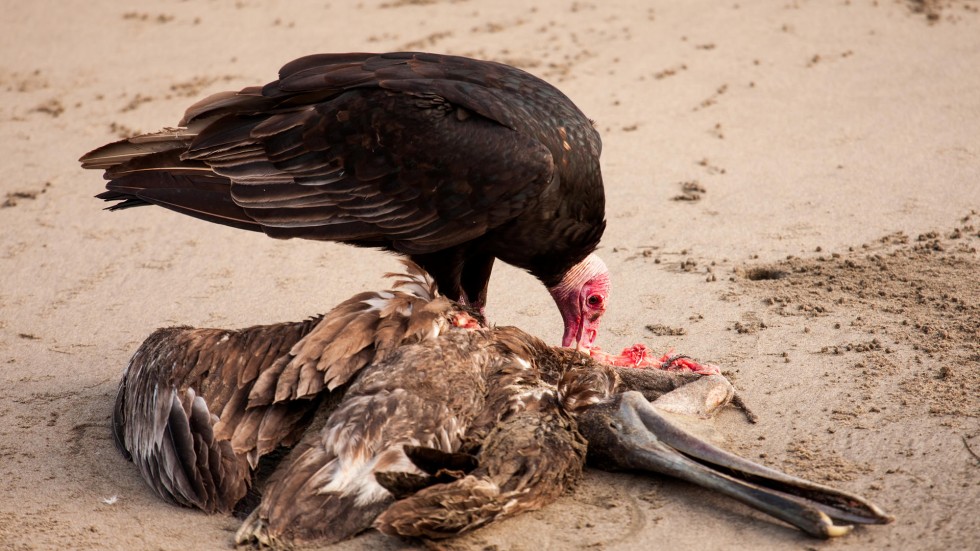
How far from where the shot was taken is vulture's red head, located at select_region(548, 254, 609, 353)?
173 inches

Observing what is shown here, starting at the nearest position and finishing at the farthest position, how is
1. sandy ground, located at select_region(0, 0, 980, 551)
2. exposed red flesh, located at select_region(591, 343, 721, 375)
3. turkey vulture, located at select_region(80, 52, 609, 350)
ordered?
sandy ground, located at select_region(0, 0, 980, 551) → exposed red flesh, located at select_region(591, 343, 721, 375) → turkey vulture, located at select_region(80, 52, 609, 350)

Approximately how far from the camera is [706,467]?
3184 millimetres

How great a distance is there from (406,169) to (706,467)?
5.49 ft

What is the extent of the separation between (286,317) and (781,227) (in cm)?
238

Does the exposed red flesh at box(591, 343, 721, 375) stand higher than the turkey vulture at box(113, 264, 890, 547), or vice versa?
the turkey vulture at box(113, 264, 890, 547)

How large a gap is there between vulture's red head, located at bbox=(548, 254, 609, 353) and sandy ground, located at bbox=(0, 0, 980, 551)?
15cm

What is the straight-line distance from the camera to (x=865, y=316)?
Answer: 4336 millimetres

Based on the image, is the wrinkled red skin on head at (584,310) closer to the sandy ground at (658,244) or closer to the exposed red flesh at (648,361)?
the sandy ground at (658,244)

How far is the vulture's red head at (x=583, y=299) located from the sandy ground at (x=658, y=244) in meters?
0.15

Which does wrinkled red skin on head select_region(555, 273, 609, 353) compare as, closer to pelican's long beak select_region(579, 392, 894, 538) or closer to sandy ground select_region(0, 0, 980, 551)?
sandy ground select_region(0, 0, 980, 551)

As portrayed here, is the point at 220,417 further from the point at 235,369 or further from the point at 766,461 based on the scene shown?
the point at 766,461

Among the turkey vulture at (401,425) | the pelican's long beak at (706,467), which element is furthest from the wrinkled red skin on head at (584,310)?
the pelican's long beak at (706,467)

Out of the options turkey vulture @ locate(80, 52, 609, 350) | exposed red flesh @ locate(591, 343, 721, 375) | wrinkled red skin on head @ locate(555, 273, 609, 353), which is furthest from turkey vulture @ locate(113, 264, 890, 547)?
wrinkled red skin on head @ locate(555, 273, 609, 353)

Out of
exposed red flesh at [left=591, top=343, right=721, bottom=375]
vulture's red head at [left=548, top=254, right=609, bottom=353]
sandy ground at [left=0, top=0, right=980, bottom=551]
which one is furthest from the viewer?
vulture's red head at [left=548, top=254, right=609, bottom=353]
